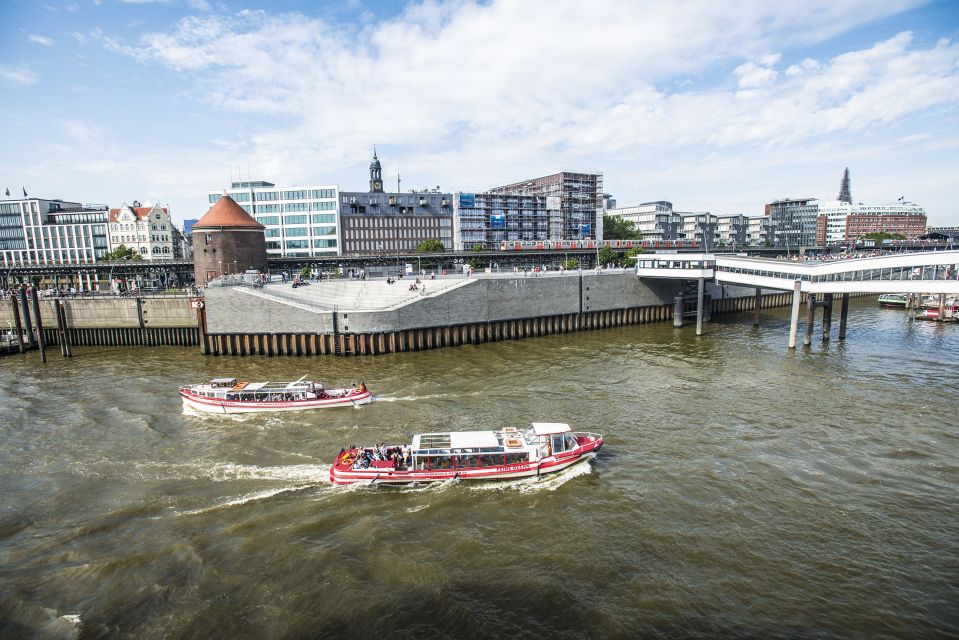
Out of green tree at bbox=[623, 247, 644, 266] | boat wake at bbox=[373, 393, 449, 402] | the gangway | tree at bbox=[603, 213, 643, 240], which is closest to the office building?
green tree at bbox=[623, 247, 644, 266]

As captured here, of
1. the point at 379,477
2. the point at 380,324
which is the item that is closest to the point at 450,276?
the point at 380,324

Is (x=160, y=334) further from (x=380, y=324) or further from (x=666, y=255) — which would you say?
(x=666, y=255)

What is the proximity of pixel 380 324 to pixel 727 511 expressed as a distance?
4137 centimetres

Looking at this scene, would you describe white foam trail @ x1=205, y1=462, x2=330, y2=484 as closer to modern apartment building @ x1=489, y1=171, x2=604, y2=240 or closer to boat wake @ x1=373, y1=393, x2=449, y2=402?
boat wake @ x1=373, y1=393, x2=449, y2=402

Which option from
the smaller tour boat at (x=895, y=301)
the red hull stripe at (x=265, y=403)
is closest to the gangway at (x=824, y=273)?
the smaller tour boat at (x=895, y=301)

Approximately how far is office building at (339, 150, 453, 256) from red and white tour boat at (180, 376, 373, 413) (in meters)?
98.0

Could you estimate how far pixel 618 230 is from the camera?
602ft

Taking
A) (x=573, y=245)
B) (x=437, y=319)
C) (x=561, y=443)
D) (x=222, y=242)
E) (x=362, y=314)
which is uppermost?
(x=222, y=242)

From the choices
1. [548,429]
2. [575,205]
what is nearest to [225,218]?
[548,429]

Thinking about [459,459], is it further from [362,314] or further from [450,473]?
[362,314]

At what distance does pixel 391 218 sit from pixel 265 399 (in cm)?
11247

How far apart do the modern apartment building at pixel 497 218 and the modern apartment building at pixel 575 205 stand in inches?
107

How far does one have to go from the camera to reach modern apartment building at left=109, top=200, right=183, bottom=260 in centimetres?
13688

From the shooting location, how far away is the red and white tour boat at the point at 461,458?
27.1 meters
